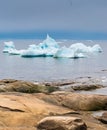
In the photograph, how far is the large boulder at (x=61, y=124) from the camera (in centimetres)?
925

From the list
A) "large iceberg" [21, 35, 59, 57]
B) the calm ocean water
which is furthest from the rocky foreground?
"large iceberg" [21, 35, 59, 57]

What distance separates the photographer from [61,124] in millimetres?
9266

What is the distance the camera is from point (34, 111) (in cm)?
1080

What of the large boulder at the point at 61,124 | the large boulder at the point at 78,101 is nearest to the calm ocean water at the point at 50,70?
the large boulder at the point at 78,101

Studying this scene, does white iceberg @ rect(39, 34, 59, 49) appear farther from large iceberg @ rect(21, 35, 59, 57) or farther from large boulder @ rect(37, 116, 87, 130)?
large boulder @ rect(37, 116, 87, 130)

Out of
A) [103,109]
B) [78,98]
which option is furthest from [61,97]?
[103,109]

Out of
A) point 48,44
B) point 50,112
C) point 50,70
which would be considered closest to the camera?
point 50,112

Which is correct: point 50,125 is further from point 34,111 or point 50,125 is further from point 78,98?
point 78,98

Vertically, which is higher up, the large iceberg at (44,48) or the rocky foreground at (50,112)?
the large iceberg at (44,48)

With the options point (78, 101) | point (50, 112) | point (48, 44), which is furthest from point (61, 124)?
point (48, 44)

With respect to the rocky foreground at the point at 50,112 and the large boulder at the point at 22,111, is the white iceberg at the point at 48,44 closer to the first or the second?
the rocky foreground at the point at 50,112

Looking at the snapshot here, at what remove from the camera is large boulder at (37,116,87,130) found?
364 inches

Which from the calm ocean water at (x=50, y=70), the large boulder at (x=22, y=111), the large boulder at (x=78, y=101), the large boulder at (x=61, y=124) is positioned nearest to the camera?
the large boulder at (x=61, y=124)

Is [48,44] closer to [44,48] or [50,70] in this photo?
[44,48]
